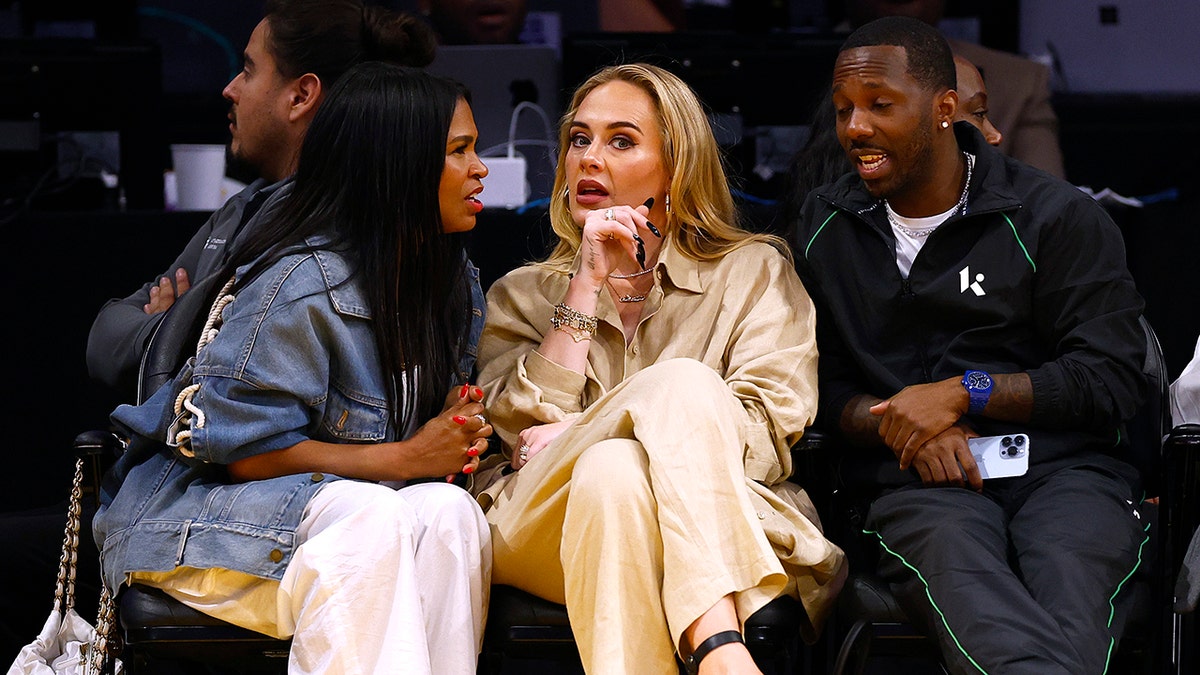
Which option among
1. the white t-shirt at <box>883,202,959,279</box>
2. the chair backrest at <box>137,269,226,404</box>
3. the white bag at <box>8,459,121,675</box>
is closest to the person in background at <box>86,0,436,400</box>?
the chair backrest at <box>137,269,226,404</box>

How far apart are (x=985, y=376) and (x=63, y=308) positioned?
2128mm

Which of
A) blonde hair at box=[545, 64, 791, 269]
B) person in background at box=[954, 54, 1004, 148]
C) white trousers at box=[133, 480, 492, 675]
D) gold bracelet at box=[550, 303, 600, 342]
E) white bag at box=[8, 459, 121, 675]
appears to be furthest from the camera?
person in background at box=[954, 54, 1004, 148]

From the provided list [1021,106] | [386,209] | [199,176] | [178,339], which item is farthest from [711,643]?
[1021,106]

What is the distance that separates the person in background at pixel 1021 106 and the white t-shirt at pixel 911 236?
4.77 feet

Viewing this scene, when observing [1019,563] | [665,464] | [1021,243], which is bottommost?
[1019,563]

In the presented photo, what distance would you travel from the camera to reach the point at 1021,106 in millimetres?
4371

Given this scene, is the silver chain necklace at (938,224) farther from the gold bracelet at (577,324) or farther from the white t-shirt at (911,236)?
the gold bracelet at (577,324)

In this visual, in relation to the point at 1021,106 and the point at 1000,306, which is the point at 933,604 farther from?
the point at 1021,106

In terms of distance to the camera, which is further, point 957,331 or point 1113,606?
point 957,331

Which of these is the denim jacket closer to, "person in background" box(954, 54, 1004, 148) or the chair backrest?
the chair backrest

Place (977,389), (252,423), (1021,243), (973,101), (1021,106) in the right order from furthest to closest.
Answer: (1021,106) → (973,101) → (1021,243) → (977,389) → (252,423)

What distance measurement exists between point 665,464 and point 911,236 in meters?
0.79

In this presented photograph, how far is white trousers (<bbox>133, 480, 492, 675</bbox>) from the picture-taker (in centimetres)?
237

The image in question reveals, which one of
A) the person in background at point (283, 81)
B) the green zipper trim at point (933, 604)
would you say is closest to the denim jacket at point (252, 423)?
the person in background at point (283, 81)
